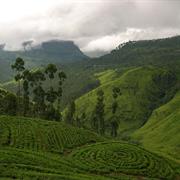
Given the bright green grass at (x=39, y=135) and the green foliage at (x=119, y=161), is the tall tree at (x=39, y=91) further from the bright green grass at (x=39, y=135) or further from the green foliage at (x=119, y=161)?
the green foliage at (x=119, y=161)

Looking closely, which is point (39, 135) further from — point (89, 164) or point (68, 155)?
point (89, 164)

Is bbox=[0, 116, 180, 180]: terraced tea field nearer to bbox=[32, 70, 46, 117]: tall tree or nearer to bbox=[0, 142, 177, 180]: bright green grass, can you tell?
bbox=[0, 142, 177, 180]: bright green grass

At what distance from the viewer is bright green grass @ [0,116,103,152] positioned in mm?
98750

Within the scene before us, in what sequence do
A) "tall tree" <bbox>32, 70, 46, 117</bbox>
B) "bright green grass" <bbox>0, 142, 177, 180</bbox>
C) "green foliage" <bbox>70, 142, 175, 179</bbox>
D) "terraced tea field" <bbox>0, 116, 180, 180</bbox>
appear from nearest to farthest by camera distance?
"bright green grass" <bbox>0, 142, 177, 180</bbox> → "terraced tea field" <bbox>0, 116, 180, 180</bbox> → "green foliage" <bbox>70, 142, 175, 179</bbox> → "tall tree" <bbox>32, 70, 46, 117</bbox>

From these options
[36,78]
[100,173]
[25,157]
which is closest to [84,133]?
[100,173]

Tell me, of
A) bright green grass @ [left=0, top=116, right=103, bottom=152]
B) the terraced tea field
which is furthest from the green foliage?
bright green grass @ [left=0, top=116, right=103, bottom=152]

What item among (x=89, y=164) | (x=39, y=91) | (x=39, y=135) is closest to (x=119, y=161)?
(x=89, y=164)

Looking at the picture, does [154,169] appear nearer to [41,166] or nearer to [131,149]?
[131,149]

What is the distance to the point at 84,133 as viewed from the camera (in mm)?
126125

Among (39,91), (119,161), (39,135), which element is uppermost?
(39,91)

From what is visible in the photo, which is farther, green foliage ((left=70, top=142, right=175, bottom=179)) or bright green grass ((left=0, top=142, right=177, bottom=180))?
green foliage ((left=70, top=142, right=175, bottom=179))

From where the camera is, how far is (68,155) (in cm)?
9756

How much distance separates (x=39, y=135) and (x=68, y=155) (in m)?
14.9

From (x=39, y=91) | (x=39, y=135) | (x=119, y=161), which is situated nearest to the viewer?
(x=119, y=161)
